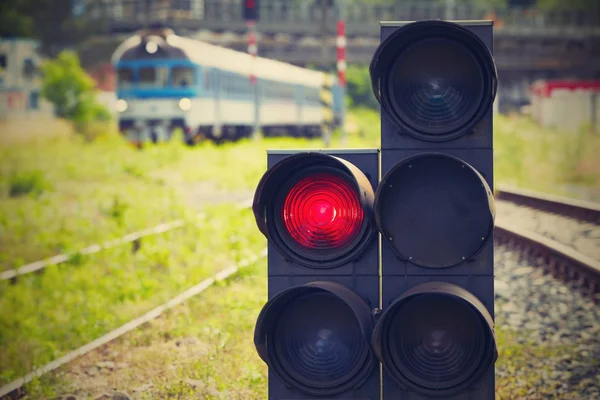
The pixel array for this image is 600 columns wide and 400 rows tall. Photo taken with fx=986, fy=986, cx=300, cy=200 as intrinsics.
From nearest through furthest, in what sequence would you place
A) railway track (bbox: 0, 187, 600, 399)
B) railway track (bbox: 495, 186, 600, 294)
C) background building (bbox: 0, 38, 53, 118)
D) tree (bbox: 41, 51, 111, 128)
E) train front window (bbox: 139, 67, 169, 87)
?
railway track (bbox: 0, 187, 600, 399)
railway track (bbox: 495, 186, 600, 294)
train front window (bbox: 139, 67, 169, 87)
tree (bbox: 41, 51, 111, 128)
background building (bbox: 0, 38, 53, 118)

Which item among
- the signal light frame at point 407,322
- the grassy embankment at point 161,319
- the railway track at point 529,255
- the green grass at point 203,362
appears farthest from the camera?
the railway track at point 529,255

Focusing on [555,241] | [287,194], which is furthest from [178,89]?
[287,194]

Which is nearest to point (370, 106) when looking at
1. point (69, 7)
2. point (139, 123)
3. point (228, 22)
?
point (228, 22)

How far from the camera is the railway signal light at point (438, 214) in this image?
11.1ft

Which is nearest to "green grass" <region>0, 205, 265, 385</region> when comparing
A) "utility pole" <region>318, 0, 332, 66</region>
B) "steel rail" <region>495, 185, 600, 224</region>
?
"steel rail" <region>495, 185, 600, 224</region>

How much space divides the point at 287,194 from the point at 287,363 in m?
0.62

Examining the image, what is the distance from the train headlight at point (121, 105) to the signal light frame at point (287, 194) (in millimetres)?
20189

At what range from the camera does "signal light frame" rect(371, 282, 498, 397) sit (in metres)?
3.31

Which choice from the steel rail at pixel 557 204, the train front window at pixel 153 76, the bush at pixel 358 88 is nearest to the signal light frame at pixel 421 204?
the steel rail at pixel 557 204

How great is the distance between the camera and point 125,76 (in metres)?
23.5

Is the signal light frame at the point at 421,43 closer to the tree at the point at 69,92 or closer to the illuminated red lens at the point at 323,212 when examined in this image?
the illuminated red lens at the point at 323,212

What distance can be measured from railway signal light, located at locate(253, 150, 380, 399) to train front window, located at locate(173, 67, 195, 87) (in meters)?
19.1

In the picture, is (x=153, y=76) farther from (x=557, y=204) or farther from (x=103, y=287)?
(x=103, y=287)

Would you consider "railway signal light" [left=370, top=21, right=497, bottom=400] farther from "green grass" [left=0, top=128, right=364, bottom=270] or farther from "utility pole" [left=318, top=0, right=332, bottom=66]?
"utility pole" [left=318, top=0, right=332, bottom=66]
